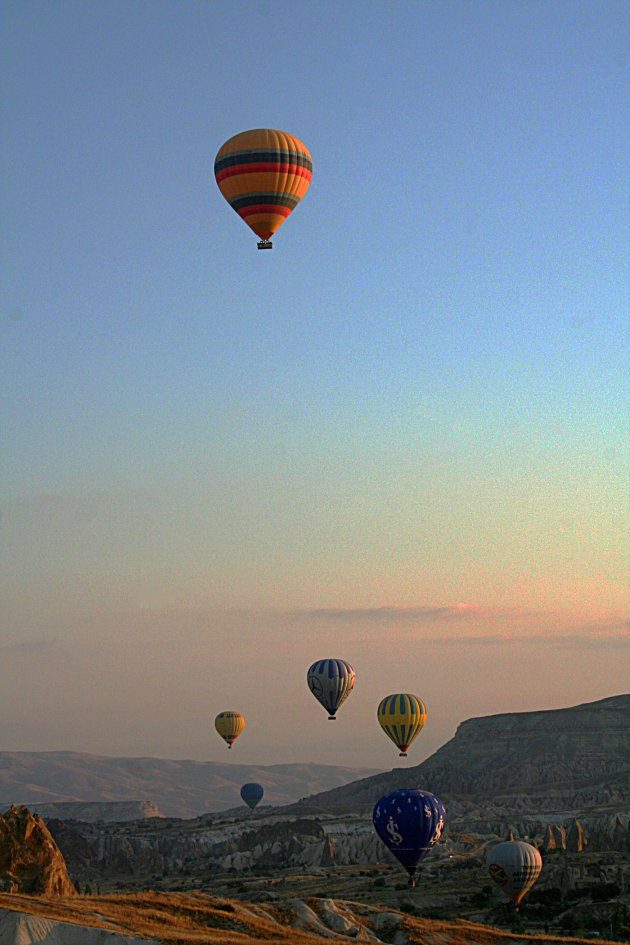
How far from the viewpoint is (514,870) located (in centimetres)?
9106

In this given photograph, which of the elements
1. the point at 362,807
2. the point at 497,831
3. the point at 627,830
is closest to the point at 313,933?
the point at 627,830

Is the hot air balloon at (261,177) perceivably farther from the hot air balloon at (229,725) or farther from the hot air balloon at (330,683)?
the hot air balloon at (229,725)

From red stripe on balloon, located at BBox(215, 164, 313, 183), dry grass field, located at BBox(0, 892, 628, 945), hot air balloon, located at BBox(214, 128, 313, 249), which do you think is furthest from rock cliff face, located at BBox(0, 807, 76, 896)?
red stripe on balloon, located at BBox(215, 164, 313, 183)

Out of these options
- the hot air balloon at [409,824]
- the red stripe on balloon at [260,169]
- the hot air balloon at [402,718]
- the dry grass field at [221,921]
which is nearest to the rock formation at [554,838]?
the hot air balloon at [402,718]

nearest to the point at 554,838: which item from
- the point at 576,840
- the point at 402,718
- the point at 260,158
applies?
the point at 576,840

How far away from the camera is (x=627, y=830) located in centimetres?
13338

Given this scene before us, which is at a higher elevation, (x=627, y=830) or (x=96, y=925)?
(x=627, y=830)

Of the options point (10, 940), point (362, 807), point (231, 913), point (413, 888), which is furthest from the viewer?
point (362, 807)

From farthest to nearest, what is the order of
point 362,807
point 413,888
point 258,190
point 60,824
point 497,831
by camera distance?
point 362,807 < point 60,824 < point 497,831 < point 413,888 < point 258,190

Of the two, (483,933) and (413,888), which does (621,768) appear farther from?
(483,933)

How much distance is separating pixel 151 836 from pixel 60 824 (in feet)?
50.1

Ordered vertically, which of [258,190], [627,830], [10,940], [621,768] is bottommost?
[10,940]

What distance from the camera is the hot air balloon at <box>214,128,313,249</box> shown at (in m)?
73.9

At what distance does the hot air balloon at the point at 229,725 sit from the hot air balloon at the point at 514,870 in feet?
248
